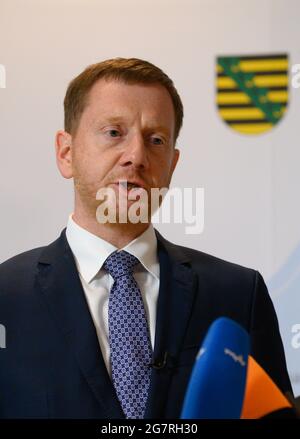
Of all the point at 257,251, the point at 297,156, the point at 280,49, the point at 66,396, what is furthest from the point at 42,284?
the point at 280,49

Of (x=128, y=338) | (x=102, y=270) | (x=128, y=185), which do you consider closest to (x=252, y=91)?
(x=128, y=185)

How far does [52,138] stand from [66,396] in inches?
35.0

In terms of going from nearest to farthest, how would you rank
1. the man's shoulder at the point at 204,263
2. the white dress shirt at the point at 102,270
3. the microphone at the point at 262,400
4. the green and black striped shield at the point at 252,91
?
the microphone at the point at 262,400
the white dress shirt at the point at 102,270
the man's shoulder at the point at 204,263
the green and black striped shield at the point at 252,91

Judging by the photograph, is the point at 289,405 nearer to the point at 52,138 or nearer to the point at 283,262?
the point at 283,262

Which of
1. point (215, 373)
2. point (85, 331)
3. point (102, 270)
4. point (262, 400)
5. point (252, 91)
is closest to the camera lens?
point (215, 373)

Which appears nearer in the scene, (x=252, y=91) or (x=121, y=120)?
(x=121, y=120)

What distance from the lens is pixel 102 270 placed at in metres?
1.56

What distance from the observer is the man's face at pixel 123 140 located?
Answer: 1.57 metres

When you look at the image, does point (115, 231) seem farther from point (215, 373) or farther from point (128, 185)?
point (215, 373)

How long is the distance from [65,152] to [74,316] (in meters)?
0.44

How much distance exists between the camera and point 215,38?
7.11 ft

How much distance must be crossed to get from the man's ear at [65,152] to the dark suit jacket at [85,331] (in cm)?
18

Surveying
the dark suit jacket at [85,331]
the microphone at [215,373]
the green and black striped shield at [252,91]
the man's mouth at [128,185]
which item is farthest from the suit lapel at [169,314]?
the green and black striped shield at [252,91]

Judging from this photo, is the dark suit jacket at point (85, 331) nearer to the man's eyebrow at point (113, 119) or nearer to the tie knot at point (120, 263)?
the tie knot at point (120, 263)
